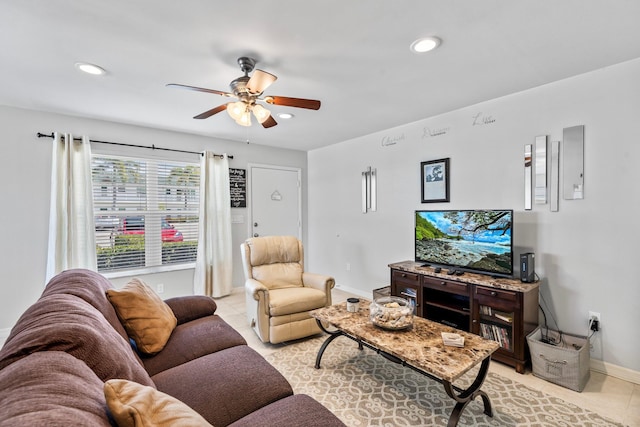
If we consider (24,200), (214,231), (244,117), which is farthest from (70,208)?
(244,117)

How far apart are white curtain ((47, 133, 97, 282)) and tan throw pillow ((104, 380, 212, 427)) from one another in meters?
3.27

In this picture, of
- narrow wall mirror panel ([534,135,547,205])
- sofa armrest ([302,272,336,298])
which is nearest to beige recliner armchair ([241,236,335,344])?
sofa armrest ([302,272,336,298])

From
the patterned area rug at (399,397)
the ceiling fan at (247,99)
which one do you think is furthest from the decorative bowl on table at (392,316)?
the ceiling fan at (247,99)

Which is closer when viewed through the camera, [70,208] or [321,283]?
[321,283]

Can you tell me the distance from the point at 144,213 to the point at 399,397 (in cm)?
366

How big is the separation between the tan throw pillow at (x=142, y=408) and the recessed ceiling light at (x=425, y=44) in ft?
7.46

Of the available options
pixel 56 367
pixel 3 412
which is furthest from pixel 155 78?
pixel 3 412

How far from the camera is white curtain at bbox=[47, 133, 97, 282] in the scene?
3193mm

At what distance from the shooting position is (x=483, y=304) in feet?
8.49

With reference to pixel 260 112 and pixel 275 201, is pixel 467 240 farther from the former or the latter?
pixel 275 201

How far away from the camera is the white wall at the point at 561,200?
2.26 m

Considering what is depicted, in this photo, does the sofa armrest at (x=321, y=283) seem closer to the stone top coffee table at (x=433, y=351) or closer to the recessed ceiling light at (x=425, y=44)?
the stone top coffee table at (x=433, y=351)

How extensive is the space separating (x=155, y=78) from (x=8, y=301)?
288 centimetres

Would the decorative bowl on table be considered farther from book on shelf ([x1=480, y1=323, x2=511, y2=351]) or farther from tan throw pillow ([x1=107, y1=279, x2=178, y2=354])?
tan throw pillow ([x1=107, y1=279, x2=178, y2=354])
